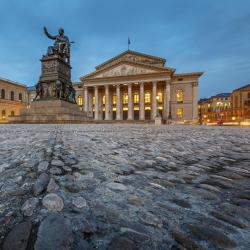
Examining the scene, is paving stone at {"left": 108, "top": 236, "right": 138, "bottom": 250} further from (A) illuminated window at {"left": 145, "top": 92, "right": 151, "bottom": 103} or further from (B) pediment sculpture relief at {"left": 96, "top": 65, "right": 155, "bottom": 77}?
(A) illuminated window at {"left": 145, "top": 92, "right": 151, "bottom": 103}

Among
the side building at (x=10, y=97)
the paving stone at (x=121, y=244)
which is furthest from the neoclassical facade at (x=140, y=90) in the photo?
the paving stone at (x=121, y=244)

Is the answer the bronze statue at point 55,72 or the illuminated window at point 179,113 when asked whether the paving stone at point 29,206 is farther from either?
the illuminated window at point 179,113

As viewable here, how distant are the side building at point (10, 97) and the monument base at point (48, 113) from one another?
28.7 metres

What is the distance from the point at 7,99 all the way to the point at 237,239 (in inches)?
2015

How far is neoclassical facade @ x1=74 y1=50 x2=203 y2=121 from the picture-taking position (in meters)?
38.7

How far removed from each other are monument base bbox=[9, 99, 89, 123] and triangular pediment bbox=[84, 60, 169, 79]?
84.6 feet

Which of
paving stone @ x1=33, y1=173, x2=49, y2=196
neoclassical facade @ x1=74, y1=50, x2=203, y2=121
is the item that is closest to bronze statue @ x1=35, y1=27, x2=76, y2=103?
paving stone @ x1=33, y1=173, x2=49, y2=196

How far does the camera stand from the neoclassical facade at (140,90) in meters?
38.7

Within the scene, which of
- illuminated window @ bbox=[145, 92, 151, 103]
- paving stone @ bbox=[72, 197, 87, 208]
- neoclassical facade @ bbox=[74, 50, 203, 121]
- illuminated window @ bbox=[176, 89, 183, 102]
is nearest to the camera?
paving stone @ bbox=[72, 197, 87, 208]

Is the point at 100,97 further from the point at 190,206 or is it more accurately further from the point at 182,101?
the point at 190,206

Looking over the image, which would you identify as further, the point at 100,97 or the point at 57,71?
the point at 100,97

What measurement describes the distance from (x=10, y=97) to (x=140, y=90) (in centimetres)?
3230

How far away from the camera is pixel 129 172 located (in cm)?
132

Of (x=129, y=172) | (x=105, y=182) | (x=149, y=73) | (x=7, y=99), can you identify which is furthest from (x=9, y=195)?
(x=7, y=99)
